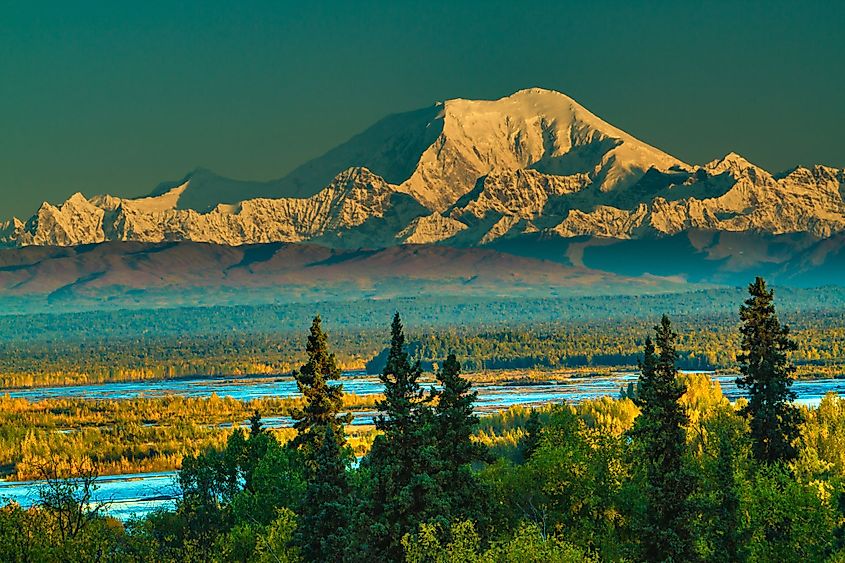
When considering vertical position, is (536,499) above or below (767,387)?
below

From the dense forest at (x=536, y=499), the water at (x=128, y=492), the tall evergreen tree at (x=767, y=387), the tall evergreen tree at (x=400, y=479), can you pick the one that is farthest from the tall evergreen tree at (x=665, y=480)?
the water at (x=128, y=492)

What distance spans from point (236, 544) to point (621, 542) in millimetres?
22629

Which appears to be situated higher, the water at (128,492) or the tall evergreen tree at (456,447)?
the tall evergreen tree at (456,447)

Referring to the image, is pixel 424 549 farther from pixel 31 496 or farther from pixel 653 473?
pixel 31 496

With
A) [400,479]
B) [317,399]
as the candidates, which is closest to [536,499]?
[400,479]

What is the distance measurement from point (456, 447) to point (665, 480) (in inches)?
509

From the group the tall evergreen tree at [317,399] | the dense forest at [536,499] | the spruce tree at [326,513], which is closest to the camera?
the dense forest at [536,499]

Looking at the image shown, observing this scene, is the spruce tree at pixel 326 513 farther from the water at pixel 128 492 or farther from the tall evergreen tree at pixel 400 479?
the water at pixel 128 492

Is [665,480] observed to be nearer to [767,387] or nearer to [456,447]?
[456,447]

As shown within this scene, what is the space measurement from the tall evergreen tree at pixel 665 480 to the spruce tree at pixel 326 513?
15.1 meters

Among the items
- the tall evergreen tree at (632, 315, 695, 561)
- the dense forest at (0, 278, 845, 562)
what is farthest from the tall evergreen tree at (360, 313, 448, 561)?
the tall evergreen tree at (632, 315, 695, 561)

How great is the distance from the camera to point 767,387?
299 feet

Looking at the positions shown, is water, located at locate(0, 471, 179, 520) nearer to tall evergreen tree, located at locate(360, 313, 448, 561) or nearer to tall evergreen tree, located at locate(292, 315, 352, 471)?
tall evergreen tree, located at locate(292, 315, 352, 471)

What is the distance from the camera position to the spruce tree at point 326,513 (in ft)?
239
